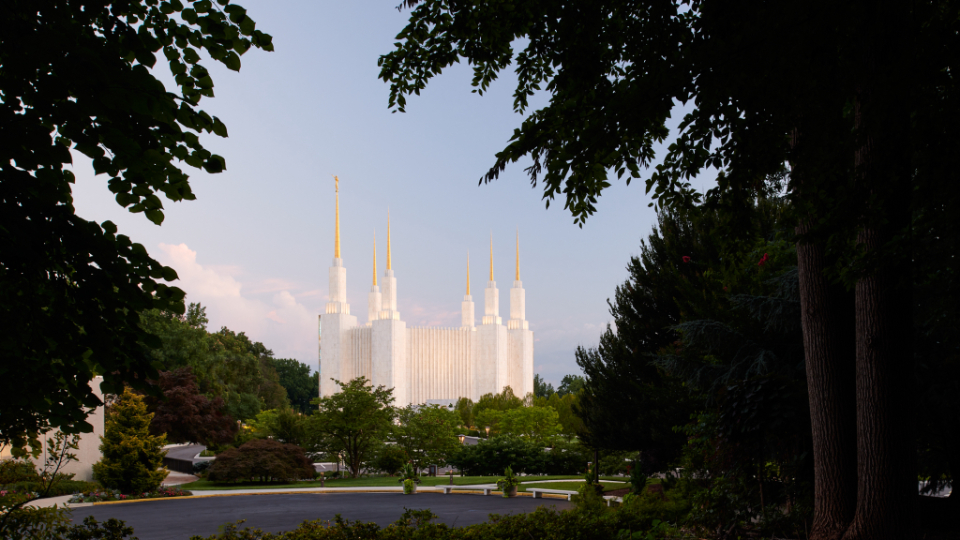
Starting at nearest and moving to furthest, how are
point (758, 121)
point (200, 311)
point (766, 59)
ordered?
point (766, 59) < point (758, 121) < point (200, 311)

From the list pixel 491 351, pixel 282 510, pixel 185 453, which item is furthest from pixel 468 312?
pixel 282 510

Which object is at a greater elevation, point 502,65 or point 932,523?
point 502,65

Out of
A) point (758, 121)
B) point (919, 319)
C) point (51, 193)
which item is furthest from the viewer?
point (919, 319)

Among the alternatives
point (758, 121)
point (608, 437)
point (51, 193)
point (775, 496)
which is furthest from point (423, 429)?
point (51, 193)

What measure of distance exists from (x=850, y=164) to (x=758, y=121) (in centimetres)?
71

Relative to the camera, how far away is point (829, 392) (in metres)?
6.43

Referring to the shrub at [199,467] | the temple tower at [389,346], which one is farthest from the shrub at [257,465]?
the temple tower at [389,346]

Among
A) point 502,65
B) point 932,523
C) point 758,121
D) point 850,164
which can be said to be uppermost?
point 502,65

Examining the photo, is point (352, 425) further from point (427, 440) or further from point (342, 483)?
point (342, 483)

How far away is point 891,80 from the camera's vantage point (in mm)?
3656

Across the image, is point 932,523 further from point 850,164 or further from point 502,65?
point 502,65

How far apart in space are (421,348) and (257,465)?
30571 millimetres

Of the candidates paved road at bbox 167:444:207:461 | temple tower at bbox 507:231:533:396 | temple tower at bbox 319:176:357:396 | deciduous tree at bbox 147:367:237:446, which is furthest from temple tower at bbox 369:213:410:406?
deciduous tree at bbox 147:367:237:446

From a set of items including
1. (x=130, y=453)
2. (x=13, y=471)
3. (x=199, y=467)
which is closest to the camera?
(x=13, y=471)
